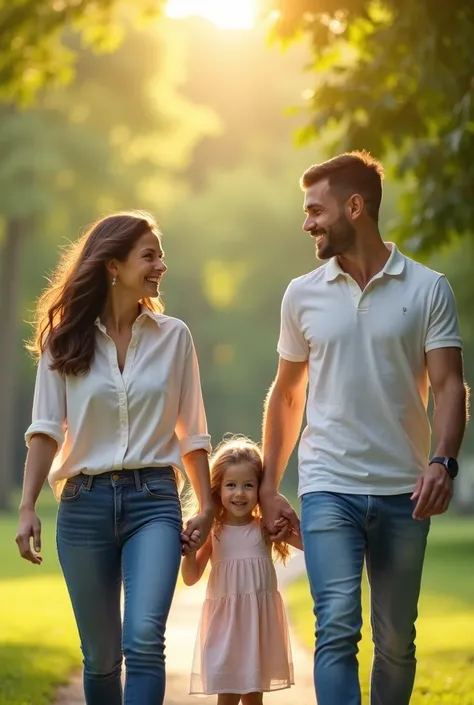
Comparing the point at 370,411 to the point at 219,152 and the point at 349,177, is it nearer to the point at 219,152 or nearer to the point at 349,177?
the point at 349,177

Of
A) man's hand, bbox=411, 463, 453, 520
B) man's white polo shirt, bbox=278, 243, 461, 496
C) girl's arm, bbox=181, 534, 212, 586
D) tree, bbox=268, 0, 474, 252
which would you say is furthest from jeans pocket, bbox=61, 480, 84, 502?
tree, bbox=268, 0, 474, 252

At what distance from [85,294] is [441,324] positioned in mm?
1431

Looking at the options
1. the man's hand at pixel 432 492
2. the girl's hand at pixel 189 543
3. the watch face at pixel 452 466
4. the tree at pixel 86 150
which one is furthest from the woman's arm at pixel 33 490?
the tree at pixel 86 150

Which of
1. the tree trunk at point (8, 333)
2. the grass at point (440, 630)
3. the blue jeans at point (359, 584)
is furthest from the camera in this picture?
the tree trunk at point (8, 333)

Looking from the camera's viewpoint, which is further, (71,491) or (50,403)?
(50,403)

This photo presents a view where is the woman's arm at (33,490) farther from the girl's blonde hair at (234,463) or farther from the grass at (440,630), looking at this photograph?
the grass at (440,630)

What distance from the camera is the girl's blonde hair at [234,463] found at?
255 inches

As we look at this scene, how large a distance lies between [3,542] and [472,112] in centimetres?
1859

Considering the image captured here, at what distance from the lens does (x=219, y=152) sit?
60062mm

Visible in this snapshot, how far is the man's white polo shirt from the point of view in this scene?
571cm

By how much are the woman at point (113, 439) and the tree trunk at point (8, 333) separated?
32.7 m

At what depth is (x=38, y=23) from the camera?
39.2 feet

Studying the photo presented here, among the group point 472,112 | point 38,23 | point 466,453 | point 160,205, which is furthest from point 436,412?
point 466,453

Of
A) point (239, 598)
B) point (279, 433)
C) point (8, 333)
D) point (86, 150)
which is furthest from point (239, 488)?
point (8, 333)
